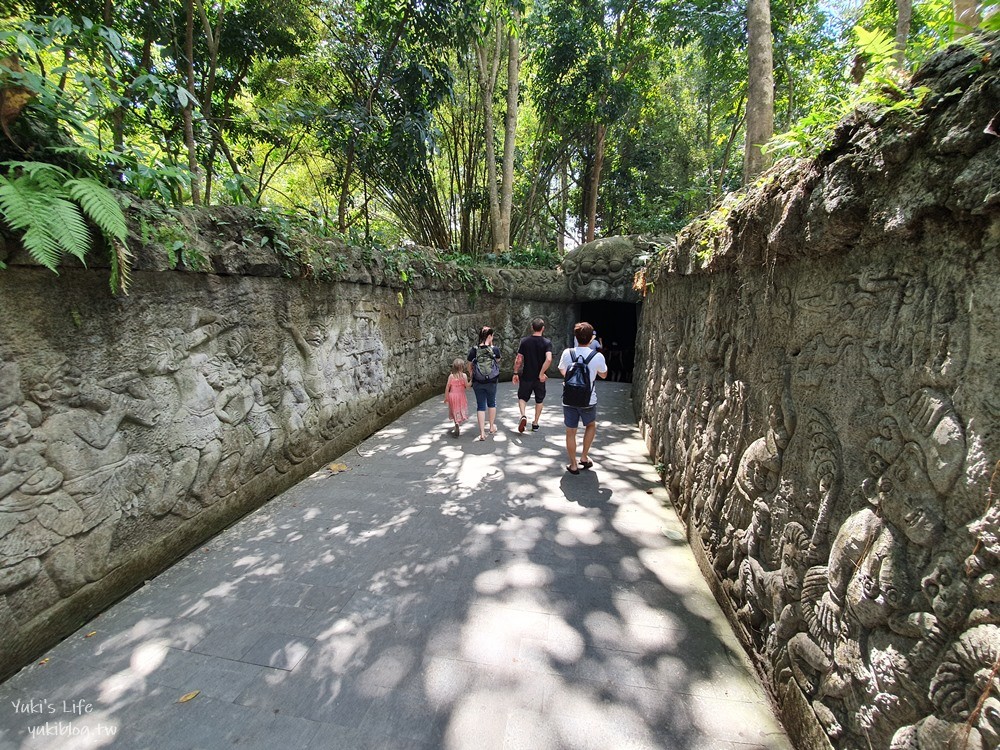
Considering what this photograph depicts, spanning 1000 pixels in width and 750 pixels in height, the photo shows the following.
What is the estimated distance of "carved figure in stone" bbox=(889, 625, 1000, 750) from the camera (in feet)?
3.19

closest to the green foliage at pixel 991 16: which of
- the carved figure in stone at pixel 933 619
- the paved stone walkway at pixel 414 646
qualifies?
the carved figure in stone at pixel 933 619

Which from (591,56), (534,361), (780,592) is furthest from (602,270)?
(780,592)

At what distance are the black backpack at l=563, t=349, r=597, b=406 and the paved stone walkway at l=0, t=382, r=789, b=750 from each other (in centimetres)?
96

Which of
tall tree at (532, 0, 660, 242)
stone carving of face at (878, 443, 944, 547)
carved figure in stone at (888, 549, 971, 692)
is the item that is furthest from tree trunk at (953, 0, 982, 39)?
tall tree at (532, 0, 660, 242)

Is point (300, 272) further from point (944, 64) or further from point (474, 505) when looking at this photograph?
point (944, 64)

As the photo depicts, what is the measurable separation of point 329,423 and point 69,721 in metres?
3.05

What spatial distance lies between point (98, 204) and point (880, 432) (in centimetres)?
346

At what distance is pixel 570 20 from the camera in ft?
32.0

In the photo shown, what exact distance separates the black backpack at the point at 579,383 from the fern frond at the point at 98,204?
328cm

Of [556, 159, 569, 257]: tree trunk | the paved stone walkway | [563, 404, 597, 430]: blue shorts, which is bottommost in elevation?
the paved stone walkway

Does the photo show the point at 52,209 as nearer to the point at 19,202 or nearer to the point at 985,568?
the point at 19,202

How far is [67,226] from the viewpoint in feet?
6.55

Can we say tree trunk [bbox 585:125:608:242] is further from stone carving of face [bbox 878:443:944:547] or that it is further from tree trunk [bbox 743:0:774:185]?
stone carving of face [bbox 878:443:944:547]

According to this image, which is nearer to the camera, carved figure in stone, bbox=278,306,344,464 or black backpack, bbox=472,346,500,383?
carved figure in stone, bbox=278,306,344,464
